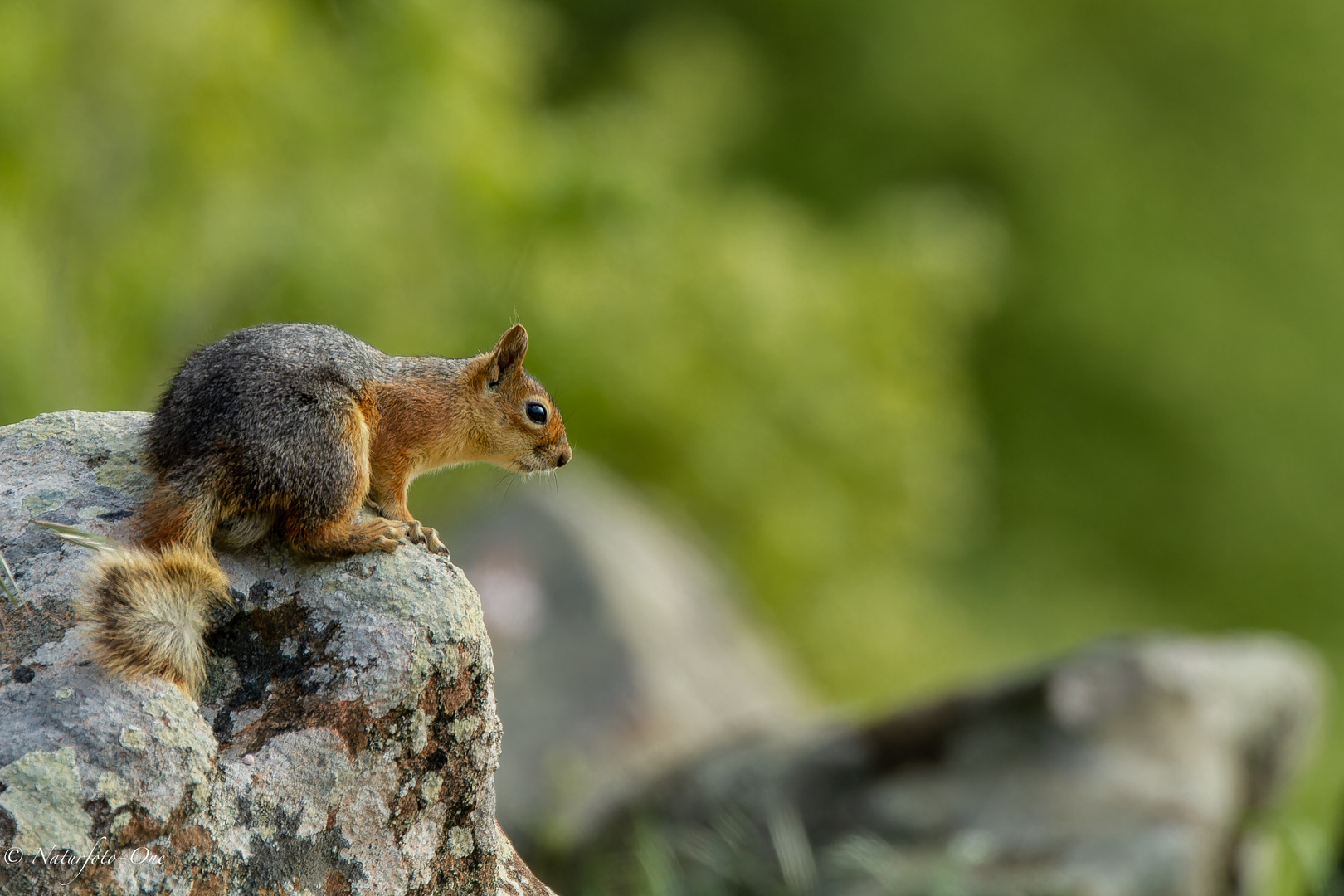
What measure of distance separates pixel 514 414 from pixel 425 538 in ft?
1.79

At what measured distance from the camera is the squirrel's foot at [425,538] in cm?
220

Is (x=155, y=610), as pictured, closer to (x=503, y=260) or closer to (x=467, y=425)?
(x=467, y=425)

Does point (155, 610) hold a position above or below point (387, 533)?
below

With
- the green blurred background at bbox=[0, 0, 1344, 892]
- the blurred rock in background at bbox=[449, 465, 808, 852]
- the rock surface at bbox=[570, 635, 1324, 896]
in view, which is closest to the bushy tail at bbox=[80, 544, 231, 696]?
Result: the rock surface at bbox=[570, 635, 1324, 896]

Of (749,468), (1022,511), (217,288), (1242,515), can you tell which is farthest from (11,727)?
(1242,515)

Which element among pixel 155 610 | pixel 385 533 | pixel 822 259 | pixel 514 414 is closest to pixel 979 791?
pixel 514 414

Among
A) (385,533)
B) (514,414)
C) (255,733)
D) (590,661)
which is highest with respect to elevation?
(514,414)

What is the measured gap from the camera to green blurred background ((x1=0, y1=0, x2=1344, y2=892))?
6449 mm

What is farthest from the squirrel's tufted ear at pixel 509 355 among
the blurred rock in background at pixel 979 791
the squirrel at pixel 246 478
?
the blurred rock in background at pixel 979 791

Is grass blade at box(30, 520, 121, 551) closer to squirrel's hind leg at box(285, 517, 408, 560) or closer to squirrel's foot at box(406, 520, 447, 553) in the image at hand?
squirrel's hind leg at box(285, 517, 408, 560)

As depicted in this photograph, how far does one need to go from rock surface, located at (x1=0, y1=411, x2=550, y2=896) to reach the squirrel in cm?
5

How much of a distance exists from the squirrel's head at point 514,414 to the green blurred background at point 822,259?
7.32 ft

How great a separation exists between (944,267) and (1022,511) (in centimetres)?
391

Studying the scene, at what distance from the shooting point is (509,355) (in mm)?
2650
